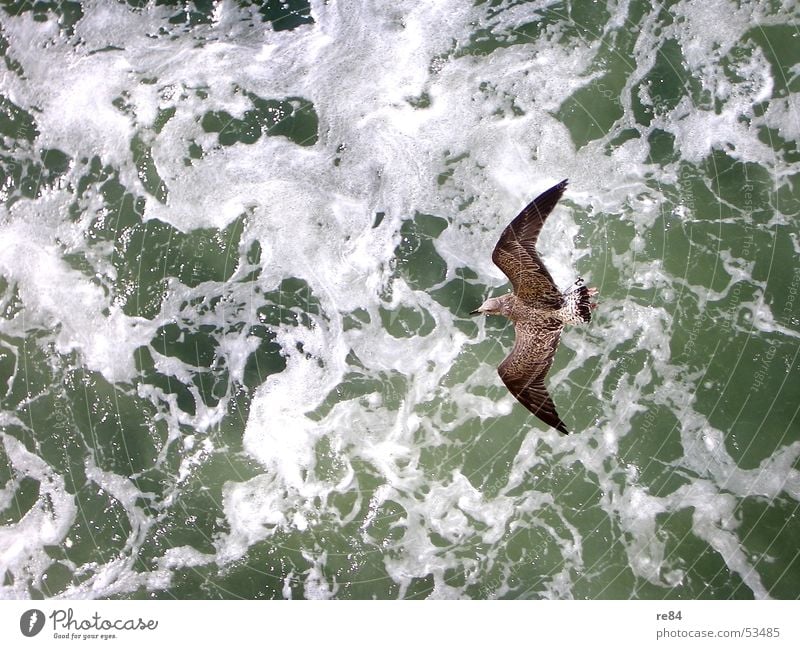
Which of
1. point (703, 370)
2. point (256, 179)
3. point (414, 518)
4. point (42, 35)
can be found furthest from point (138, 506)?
point (703, 370)

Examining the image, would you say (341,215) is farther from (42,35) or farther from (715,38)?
(715,38)

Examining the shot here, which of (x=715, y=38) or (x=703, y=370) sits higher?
(x=715, y=38)

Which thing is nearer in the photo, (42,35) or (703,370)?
(703,370)
